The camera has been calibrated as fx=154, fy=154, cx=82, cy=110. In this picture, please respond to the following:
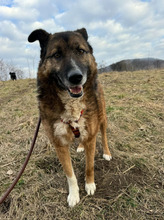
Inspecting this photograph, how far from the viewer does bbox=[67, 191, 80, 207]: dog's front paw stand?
82.4 inches

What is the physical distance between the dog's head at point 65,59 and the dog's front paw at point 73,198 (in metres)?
1.39

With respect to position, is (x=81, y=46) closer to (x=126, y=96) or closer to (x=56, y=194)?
(x=56, y=194)

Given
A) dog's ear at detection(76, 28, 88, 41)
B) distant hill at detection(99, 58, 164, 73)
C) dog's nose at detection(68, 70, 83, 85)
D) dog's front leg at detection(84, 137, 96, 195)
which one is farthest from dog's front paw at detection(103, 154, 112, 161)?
distant hill at detection(99, 58, 164, 73)

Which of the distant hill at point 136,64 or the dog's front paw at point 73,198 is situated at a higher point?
the distant hill at point 136,64

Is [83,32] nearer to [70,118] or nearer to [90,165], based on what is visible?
[70,118]

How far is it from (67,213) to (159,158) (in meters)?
1.82

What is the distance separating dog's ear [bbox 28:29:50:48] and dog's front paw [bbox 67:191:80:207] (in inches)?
86.1

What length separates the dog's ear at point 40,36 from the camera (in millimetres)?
2193

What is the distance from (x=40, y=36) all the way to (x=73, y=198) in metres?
2.34

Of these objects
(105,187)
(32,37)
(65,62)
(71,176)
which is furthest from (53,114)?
(105,187)

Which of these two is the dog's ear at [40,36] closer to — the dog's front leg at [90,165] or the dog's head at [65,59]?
the dog's head at [65,59]

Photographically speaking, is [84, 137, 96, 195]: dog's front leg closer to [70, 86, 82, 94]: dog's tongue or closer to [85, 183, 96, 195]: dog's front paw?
[85, 183, 96, 195]: dog's front paw

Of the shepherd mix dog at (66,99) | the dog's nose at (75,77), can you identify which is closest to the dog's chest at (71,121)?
the shepherd mix dog at (66,99)

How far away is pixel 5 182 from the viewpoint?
2.48 metres
